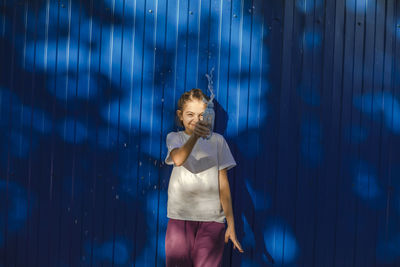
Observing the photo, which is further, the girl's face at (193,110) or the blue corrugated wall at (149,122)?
the blue corrugated wall at (149,122)

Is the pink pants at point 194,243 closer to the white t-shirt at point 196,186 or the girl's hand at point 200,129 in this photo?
the white t-shirt at point 196,186

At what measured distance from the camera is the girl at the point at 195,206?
2781 millimetres

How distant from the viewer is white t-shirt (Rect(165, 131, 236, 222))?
2805 millimetres

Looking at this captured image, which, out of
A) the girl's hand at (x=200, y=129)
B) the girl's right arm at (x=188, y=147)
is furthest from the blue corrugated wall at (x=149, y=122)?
the girl's hand at (x=200, y=129)

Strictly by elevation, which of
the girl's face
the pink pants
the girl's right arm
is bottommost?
the pink pants

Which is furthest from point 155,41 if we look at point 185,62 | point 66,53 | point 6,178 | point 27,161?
point 6,178

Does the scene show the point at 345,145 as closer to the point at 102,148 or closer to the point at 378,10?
the point at 378,10

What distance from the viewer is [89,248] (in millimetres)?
3348

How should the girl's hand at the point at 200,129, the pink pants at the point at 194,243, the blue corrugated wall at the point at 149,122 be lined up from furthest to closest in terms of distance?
the blue corrugated wall at the point at 149,122 < the pink pants at the point at 194,243 < the girl's hand at the point at 200,129

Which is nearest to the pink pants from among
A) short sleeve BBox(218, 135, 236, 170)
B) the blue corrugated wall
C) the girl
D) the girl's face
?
the girl

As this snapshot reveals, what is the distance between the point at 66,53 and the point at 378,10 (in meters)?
2.55

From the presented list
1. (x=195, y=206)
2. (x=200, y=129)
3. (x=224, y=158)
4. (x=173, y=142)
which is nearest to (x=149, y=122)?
(x=173, y=142)

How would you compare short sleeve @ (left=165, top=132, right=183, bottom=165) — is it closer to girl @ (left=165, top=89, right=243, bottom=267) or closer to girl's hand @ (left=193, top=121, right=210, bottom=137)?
girl @ (left=165, top=89, right=243, bottom=267)

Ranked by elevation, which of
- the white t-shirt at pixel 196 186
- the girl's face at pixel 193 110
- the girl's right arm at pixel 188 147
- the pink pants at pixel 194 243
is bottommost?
the pink pants at pixel 194 243
